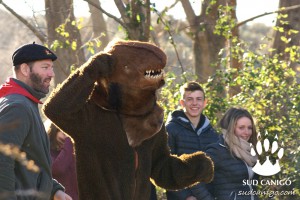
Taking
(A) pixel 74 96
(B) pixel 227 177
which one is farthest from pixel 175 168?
(B) pixel 227 177

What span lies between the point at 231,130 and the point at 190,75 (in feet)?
10.0

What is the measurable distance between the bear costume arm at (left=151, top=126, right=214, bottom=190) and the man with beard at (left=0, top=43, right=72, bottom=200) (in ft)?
2.90

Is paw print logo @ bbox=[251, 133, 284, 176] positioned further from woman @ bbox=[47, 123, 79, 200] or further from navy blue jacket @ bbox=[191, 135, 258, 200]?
woman @ bbox=[47, 123, 79, 200]

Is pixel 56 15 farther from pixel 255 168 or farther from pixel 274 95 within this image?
pixel 255 168

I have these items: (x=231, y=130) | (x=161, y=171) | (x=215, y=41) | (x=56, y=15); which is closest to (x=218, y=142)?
(x=231, y=130)

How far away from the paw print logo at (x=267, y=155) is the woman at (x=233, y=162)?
292 millimetres

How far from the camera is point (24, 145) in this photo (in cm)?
580

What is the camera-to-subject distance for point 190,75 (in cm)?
1135

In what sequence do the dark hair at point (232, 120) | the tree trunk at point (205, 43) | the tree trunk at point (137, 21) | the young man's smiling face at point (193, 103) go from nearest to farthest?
the dark hair at point (232, 120)
the young man's smiling face at point (193, 103)
the tree trunk at point (137, 21)
the tree trunk at point (205, 43)

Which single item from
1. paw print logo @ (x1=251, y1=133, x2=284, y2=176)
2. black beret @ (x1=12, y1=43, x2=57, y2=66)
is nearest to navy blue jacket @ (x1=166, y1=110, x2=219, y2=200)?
paw print logo @ (x1=251, y1=133, x2=284, y2=176)

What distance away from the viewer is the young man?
829cm

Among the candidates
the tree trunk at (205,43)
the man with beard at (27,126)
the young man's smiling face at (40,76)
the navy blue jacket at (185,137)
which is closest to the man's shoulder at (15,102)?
the man with beard at (27,126)

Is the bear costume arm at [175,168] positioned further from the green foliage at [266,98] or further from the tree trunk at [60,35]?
the tree trunk at [60,35]

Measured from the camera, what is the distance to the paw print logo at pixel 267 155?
898cm
